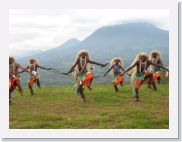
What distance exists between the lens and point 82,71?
932 cm

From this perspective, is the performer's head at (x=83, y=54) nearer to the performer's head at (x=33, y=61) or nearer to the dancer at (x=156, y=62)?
the performer's head at (x=33, y=61)

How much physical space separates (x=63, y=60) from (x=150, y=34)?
1.23 m

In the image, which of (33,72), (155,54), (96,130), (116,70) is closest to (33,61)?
(33,72)

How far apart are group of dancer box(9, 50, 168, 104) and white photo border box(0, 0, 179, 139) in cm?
17

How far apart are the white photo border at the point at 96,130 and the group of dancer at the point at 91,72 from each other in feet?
0.56

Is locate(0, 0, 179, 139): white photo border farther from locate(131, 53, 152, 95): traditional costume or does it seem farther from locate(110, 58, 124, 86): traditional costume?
locate(110, 58, 124, 86): traditional costume

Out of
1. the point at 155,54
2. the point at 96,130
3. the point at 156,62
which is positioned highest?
the point at 155,54

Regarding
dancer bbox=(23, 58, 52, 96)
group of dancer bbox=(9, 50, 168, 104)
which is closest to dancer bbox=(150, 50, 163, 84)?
group of dancer bbox=(9, 50, 168, 104)

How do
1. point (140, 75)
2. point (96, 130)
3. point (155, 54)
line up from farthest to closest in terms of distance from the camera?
1. point (140, 75)
2. point (155, 54)
3. point (96, 130)

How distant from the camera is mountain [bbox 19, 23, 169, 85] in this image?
9062 millimetres

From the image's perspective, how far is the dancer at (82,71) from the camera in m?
9.20

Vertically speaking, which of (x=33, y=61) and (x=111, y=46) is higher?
(x=111, y=46)

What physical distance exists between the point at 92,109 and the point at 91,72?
0.51m

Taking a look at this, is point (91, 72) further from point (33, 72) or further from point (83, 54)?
point (33, 72)
